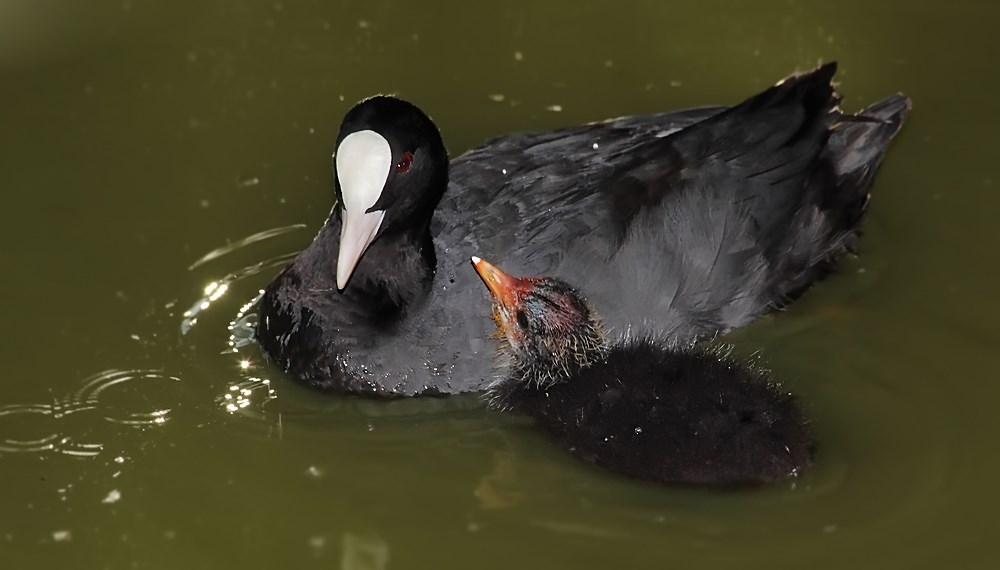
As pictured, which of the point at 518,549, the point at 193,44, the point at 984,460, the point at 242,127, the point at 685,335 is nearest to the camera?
the point at 518,549

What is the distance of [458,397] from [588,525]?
790 mm

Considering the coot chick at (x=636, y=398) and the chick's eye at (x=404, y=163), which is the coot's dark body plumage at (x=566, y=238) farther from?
the coot chick at (x=636, y=398)

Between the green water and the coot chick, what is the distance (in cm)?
9

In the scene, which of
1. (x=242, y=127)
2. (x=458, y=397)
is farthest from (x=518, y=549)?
(x=242, y=127)

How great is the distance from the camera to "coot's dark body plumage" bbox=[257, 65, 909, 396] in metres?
4.29

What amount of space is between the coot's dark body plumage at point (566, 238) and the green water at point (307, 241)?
5.6 inches

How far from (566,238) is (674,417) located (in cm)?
74

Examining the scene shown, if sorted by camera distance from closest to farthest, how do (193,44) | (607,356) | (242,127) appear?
(607,356) < (242,127) < (193,44)

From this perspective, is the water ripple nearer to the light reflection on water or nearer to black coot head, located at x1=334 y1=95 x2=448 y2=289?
the light reflection on water

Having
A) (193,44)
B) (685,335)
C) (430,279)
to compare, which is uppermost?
(193,44)

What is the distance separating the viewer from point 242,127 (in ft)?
18.5

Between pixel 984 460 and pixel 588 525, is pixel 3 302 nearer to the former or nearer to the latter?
pixel 588 525

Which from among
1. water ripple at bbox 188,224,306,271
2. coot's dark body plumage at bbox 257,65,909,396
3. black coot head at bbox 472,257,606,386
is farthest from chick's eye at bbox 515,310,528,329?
water ripple at bbox 188,224,306,271

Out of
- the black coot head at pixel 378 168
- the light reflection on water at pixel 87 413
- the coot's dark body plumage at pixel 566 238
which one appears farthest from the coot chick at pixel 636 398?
the light reflection on water at pixel 87 413
